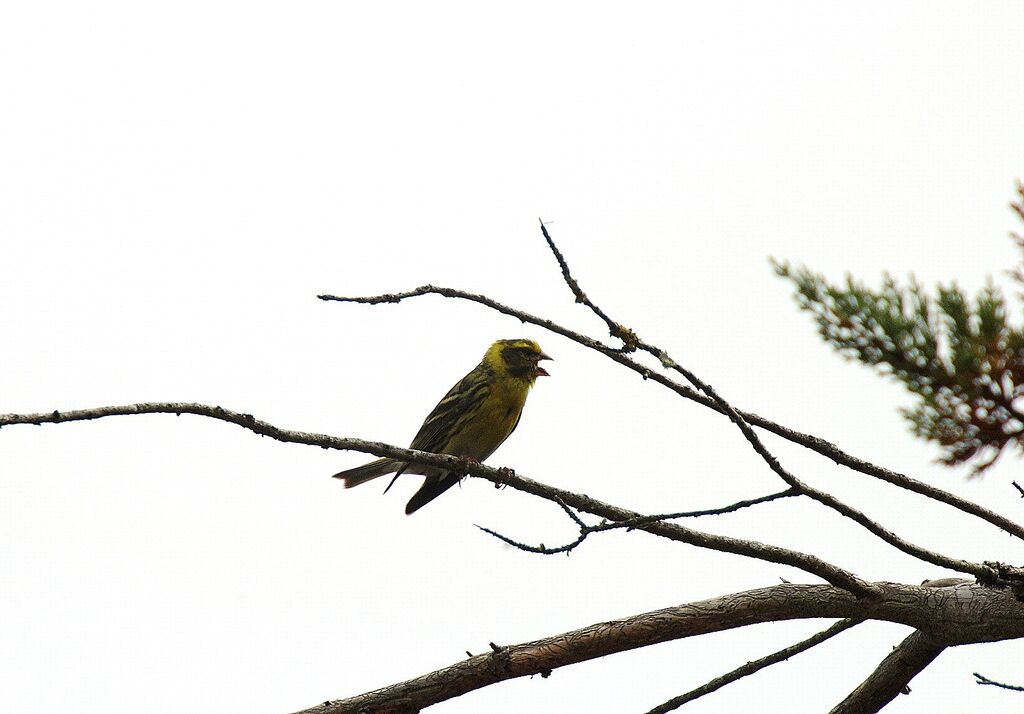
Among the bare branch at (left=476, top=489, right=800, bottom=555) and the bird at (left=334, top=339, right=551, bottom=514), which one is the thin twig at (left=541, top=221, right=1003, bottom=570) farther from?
the bird at (left=334, top=339, right=551, bottom=514)

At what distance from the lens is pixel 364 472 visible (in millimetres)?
9203

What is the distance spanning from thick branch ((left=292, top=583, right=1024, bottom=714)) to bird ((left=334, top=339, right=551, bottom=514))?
180 inches

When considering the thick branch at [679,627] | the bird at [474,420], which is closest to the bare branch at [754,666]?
the thick branch at [679,627]

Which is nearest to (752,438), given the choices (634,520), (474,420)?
(634,520)

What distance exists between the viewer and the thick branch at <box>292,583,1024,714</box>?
4.22 m

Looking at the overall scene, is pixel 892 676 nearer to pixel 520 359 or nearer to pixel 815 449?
pixel 815 449

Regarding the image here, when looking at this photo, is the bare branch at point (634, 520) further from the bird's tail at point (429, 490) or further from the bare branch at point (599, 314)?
the bird's tail at point (429, 490)

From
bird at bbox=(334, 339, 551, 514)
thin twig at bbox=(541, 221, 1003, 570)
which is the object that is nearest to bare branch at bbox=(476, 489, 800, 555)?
thin twig at bbox=(541, 221, 1003, 570)

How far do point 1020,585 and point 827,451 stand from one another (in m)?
0.76

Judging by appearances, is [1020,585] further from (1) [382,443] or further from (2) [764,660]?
(1) [382,443]

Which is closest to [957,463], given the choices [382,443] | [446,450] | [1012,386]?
[1012,386]

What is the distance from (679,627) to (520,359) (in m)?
5.23

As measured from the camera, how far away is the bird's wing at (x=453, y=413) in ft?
29.8

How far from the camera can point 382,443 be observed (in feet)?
14.2
